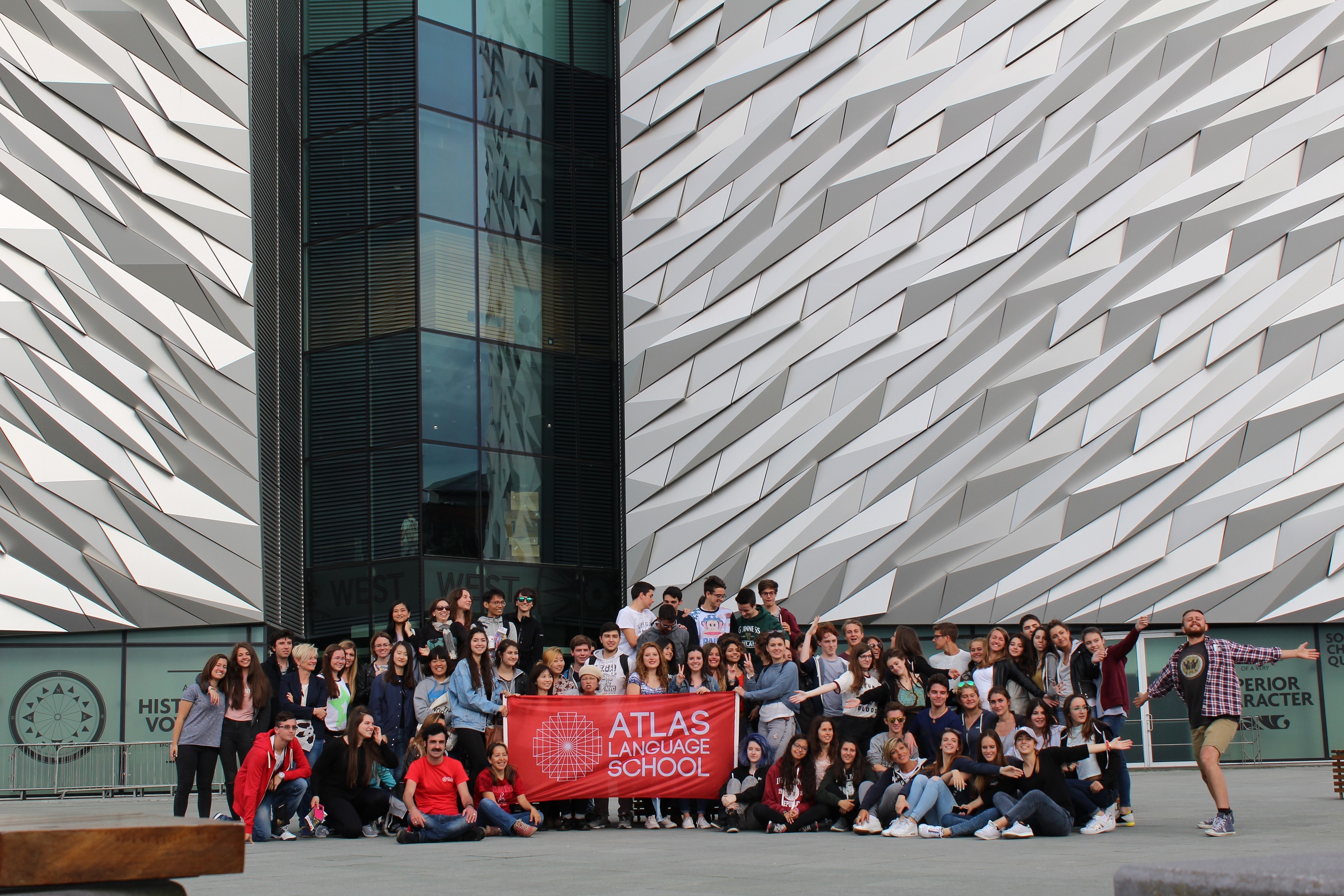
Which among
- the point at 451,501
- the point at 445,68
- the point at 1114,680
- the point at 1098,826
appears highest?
the point at 445,68

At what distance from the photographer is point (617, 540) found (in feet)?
87.2

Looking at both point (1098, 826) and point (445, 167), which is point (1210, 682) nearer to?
point (1098, 826)

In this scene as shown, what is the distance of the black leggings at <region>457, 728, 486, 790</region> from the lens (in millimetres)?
12305

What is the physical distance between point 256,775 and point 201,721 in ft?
4.26

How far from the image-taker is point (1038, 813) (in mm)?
11086

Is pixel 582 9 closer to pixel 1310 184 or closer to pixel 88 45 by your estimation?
pixel 88 45

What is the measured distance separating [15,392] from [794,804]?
609 inches

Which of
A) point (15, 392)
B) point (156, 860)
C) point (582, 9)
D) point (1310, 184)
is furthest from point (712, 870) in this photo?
point (582, 9)

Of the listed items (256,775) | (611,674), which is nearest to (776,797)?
(611,674)

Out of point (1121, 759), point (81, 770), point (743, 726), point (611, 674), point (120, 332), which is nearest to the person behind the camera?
point (1121, 759)

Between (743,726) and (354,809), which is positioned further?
(743,726)

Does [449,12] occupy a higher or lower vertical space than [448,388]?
higher

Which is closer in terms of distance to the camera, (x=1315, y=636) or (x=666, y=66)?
(x=1315, y=636)

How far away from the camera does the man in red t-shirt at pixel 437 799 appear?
11281mm
